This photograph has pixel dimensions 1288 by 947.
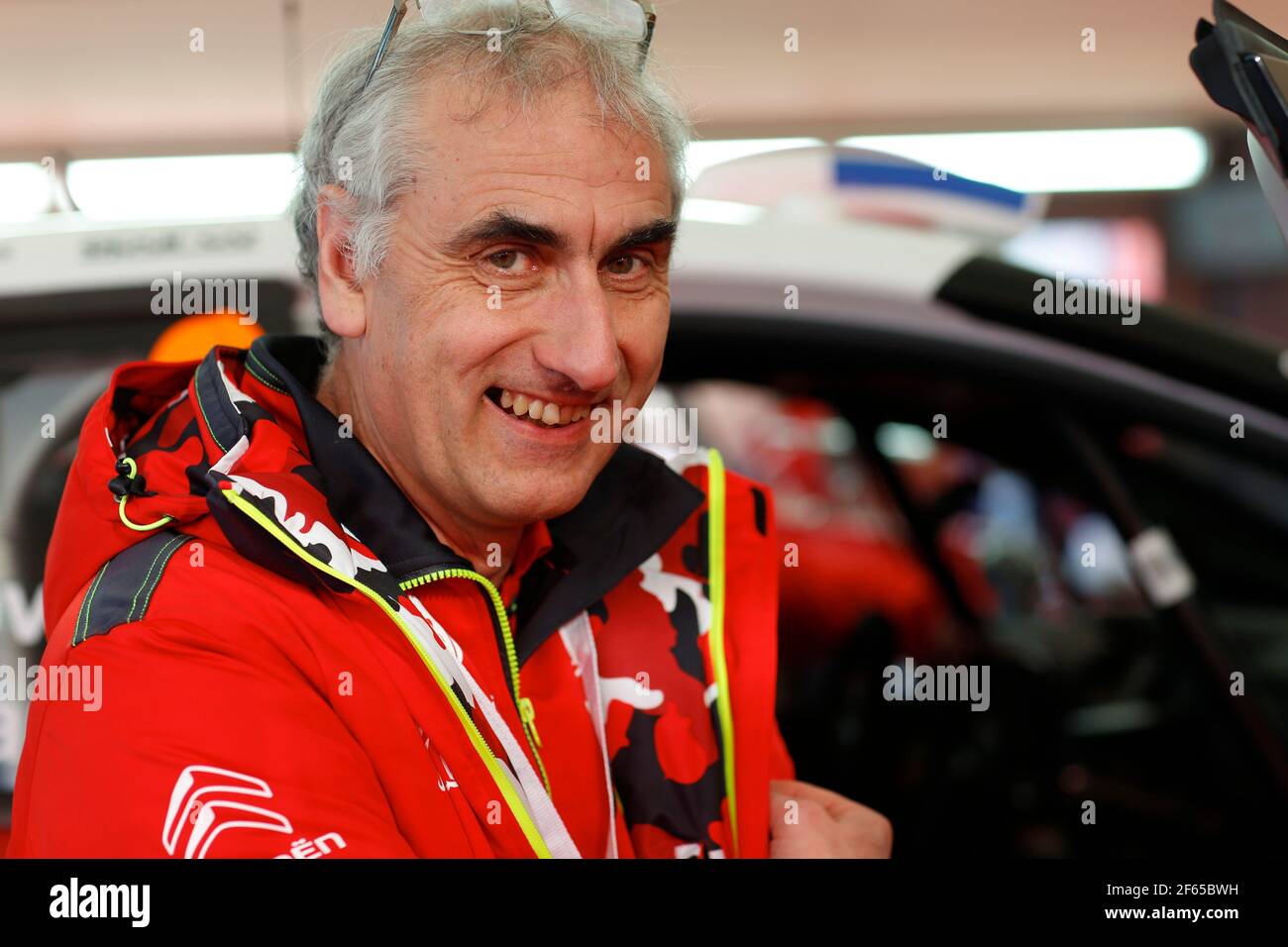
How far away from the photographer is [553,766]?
1.41 metres

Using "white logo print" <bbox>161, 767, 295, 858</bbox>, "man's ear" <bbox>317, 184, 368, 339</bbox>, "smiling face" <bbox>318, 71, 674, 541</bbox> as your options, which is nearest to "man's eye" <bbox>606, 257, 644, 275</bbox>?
"smiling face" <bbox>318, 71, 674, 541</bbox>

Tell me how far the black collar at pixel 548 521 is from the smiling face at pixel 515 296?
64 mm

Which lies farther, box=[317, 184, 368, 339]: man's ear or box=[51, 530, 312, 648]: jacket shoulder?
box=[317, 184, 368, 339]: man's ear

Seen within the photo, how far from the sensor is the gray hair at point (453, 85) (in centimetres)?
132

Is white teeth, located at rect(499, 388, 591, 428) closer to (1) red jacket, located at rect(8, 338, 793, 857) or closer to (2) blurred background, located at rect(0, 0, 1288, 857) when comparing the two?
(1) red jacket, located at rect(8, 338, 793, 857)

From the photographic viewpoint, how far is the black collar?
1364 millimetres

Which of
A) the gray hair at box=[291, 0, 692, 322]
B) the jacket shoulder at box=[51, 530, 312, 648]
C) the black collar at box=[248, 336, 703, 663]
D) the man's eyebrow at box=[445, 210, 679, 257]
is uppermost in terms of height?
the gray hair at box=[291, 0, 692, 322]

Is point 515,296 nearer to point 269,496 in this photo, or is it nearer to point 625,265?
point 625,265

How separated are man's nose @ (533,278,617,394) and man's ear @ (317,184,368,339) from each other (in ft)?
0.75

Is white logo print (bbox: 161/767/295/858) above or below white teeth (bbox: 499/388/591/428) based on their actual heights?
below

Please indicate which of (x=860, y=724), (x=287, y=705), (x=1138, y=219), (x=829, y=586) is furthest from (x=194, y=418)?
(x=1138, y=219)

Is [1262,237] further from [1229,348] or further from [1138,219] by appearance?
[1229,348]

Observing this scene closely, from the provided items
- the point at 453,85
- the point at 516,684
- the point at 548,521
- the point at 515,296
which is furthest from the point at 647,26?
the point at 516,684

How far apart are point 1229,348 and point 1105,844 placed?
4.08ft
